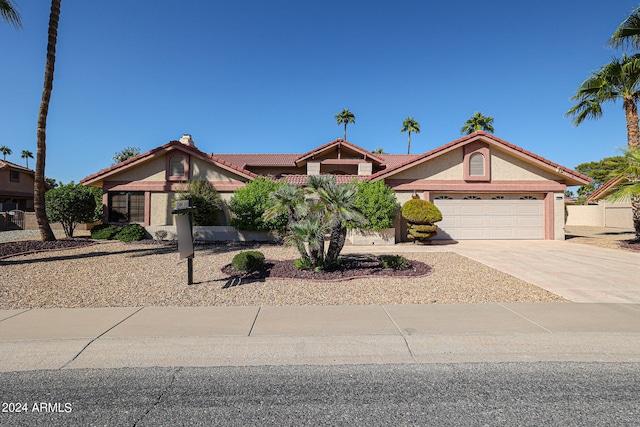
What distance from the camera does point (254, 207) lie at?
586 inches

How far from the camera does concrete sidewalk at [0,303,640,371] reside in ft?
12.8

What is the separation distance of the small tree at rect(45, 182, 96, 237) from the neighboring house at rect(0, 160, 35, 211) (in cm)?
2067

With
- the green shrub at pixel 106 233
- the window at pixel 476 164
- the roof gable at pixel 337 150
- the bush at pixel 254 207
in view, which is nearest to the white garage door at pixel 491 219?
the window at pixel 476 164

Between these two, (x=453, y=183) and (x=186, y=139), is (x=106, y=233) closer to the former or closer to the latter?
(x=186, y=139)

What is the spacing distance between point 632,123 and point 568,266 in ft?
39.2

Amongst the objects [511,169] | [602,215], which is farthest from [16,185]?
[602,215]

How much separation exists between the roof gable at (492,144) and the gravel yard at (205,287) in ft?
23.4

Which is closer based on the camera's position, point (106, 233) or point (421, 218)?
point (421, 218)

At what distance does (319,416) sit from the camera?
2.82 metres

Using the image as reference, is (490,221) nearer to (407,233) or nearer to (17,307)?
(407,233)

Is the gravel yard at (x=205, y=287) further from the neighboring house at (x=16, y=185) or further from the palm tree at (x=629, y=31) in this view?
the neighboring house at (x=16, y=185)

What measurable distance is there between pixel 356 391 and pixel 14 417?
3.20 m

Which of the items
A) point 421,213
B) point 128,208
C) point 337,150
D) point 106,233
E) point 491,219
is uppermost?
point 337,150

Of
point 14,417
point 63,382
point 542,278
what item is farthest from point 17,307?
point 542,278
